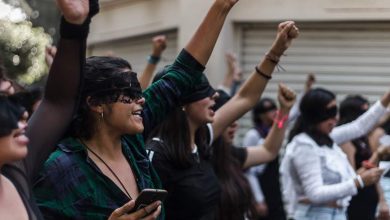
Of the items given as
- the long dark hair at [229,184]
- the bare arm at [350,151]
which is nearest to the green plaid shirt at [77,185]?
the long dark hair at [229,184]

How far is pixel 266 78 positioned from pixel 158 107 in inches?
46.8

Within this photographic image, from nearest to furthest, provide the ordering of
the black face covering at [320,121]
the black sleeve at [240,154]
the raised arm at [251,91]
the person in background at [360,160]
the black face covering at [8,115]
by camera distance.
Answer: the black face covering at [8,115]
the raised arm at [251,91]
the black sleeve at [240,154]
the black face covering at [320,121]
the person in background at [360,160]

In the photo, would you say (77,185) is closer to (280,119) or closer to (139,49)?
(280,119)

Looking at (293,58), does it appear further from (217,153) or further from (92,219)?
(92,219)

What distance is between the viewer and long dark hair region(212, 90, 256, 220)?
502cm

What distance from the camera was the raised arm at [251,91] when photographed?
14.5 feet

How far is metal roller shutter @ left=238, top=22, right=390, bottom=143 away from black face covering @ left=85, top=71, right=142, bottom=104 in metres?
5.64

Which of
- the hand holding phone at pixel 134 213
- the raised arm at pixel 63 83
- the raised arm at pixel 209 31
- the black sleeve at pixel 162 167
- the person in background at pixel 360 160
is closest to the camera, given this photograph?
the raised arm at pixel 63 83

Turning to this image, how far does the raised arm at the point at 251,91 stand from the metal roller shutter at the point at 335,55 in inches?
161

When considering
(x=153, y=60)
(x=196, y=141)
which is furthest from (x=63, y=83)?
(x=153, y=60)

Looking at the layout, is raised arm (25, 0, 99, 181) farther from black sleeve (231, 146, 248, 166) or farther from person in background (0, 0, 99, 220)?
black sleeve (231, 146, 248, 166)

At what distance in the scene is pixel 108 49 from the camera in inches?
487

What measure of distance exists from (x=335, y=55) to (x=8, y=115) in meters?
7.07

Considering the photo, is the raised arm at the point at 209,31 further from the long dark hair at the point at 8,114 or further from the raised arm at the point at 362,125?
the raised arm at the point at 362,125
